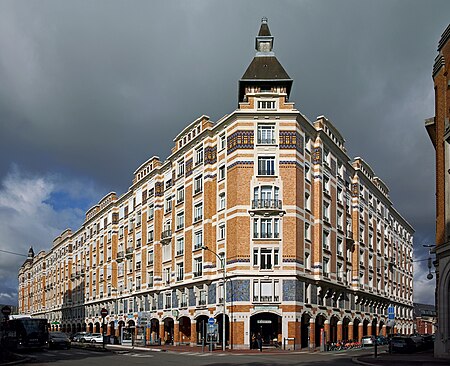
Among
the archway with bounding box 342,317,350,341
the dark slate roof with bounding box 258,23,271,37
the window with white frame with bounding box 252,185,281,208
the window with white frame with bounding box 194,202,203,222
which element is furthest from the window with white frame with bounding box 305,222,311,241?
the dark slate roof with bounding box 258,23,271,37

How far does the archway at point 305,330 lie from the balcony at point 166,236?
1934 cm

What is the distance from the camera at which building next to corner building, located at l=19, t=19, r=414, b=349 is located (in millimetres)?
54625

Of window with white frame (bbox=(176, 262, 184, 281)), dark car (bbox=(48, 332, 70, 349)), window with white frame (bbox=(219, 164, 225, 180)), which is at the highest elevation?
window with white frame (bbox=(219, 164, 225, 180))

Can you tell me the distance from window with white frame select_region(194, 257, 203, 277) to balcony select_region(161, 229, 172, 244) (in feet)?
24.8

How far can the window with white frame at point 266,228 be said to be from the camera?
2165 inches

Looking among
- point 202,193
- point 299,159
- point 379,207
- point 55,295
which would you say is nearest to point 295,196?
point 299,159

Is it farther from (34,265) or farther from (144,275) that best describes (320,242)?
(34,265)

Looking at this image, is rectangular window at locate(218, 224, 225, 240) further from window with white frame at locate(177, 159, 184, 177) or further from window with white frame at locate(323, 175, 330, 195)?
window with white frame at locate(323, 175, 330, 195)


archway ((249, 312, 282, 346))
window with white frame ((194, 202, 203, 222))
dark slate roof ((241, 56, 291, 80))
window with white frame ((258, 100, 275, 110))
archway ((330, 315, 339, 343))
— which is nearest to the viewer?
archway ((249, 312, 282, 346))

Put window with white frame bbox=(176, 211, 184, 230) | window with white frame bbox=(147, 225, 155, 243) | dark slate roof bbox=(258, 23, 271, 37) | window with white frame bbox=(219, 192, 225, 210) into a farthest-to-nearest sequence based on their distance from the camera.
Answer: window with white frame bbox=(147, 225, 155, 243) < dark slate roof bbox=(258, 23, 271, 37) < window with white frame bbox=(176, 211, 184, 230) < window with white frame bbox=(219, 192, 225, 210)

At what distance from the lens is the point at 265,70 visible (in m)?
63.8

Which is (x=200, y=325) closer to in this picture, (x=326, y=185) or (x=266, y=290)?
(x=266, y=290)

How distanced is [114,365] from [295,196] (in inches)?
1135

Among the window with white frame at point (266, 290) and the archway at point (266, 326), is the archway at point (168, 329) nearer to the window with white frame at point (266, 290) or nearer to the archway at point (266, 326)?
the archway at point (266, 326)
